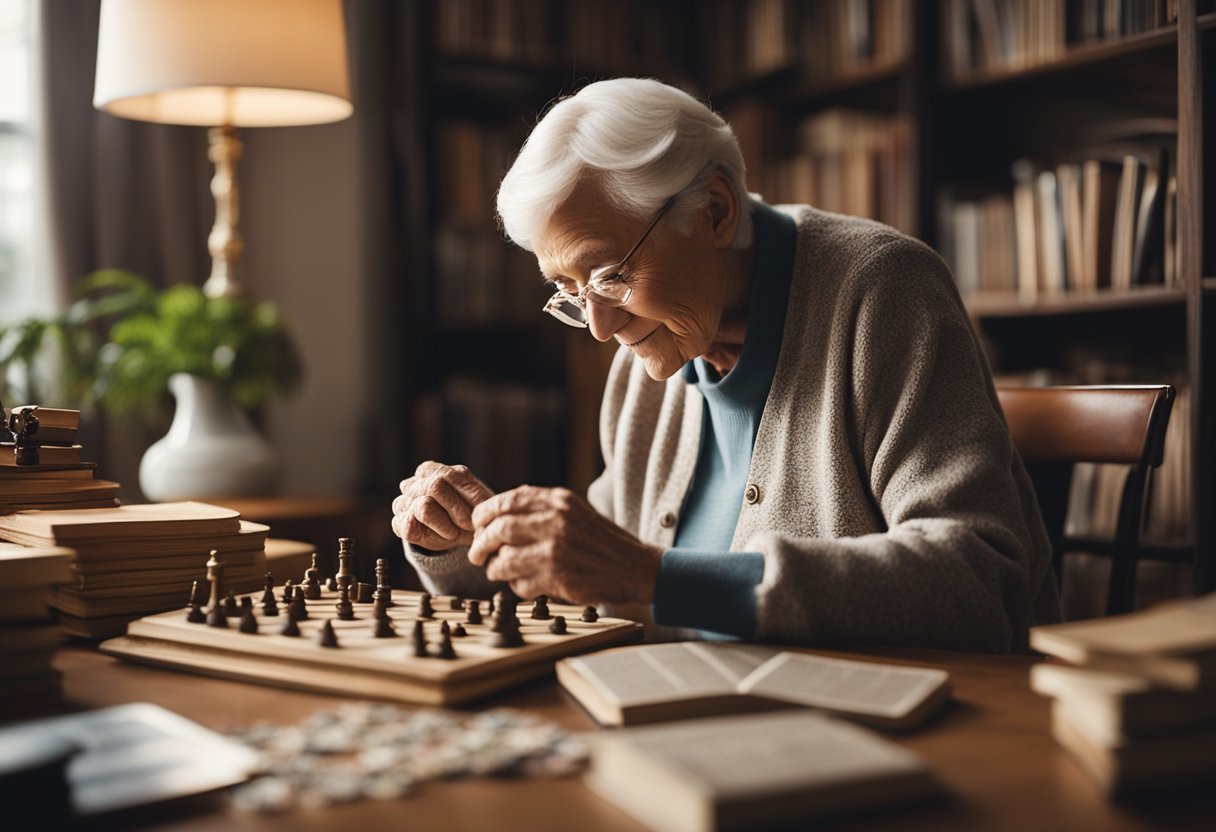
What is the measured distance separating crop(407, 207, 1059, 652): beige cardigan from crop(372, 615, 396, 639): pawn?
0.35 m

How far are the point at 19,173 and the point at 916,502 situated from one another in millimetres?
2692

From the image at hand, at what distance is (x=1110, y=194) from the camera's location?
251 cm

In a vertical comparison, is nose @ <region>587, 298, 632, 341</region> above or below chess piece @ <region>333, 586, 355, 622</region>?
above

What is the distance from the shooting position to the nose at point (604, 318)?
158 centimetres

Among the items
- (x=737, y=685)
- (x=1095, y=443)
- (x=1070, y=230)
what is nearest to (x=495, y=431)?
(x=1070, y=230)

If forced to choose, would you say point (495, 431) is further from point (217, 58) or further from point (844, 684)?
point (844, 684)

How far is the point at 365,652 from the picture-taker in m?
1.00

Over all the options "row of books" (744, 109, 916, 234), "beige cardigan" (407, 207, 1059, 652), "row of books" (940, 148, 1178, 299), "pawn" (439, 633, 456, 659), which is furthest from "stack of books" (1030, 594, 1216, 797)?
"row of books" (744, 109, 916, 234)

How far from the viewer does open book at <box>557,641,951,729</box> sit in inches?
34.6

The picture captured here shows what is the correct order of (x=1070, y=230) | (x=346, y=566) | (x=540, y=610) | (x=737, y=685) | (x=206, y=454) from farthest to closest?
(x=1070, y=230) → (x=206, y=454) → (x=346, y=566) → (x=540, y=610) → (x=737, y=685)

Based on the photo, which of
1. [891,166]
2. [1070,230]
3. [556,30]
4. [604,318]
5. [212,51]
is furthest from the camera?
[556,30]

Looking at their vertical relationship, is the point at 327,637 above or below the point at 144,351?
below

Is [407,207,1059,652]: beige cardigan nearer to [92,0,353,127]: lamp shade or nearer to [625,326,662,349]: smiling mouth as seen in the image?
[625,326,662,349]: smiling mouth

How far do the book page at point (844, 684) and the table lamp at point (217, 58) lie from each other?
1702 millimetres
